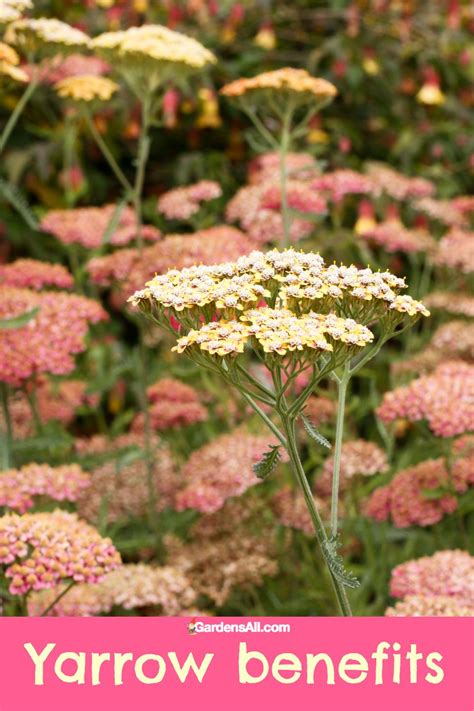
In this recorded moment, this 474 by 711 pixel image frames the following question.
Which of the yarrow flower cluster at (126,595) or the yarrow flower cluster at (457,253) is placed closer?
the yarrow flower cluster at (126,595)

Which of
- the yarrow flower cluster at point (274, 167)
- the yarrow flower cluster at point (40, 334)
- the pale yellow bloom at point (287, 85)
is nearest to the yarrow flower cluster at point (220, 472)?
the yarrow flower cluster at point (40, 334)

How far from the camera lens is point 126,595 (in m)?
2.05

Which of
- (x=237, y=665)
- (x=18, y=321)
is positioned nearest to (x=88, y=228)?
(x=18, y=321)

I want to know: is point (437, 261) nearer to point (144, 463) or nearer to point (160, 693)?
point (144, 463)

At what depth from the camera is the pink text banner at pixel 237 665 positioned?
4.53ft

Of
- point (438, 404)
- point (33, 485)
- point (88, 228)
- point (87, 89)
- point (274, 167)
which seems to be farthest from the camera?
point (274, 167)

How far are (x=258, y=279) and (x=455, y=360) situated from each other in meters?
1.49

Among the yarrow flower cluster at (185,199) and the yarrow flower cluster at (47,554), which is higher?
the yarrow flower cluster at (185,199)

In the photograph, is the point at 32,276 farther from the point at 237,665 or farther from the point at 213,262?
the point at 237,665

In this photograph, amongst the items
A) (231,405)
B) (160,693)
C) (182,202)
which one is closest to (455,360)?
(231,405)

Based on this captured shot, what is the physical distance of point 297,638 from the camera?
140cm

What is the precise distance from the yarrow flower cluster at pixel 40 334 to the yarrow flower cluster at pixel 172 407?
1.20 feet

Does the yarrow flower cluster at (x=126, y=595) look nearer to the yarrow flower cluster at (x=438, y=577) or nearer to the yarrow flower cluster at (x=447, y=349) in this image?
the yarrow flower cluster at (x=438, y=577)

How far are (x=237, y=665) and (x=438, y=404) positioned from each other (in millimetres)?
941
